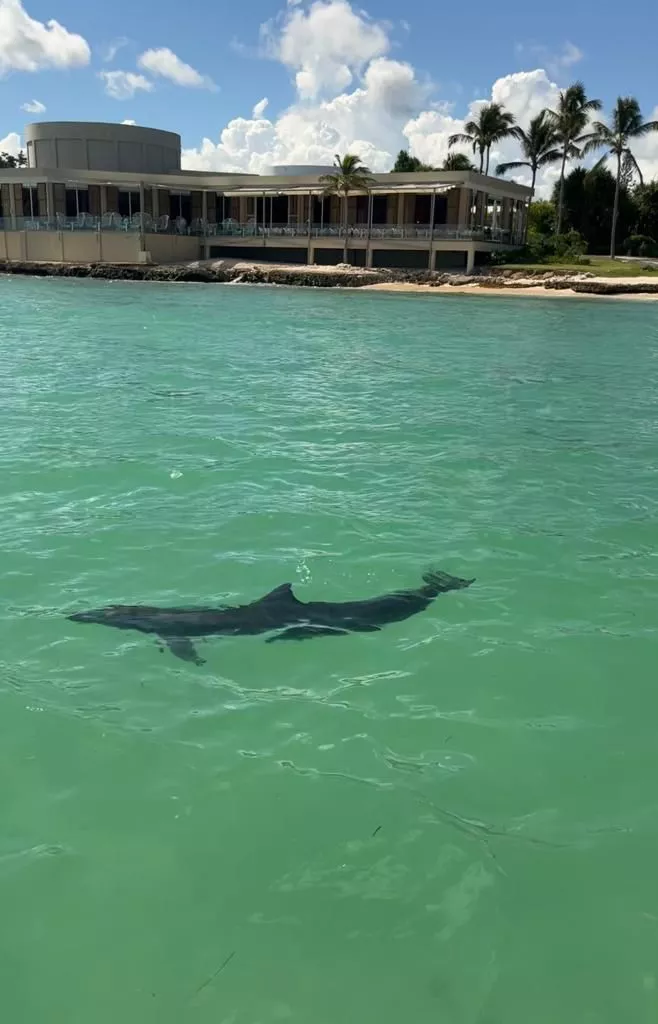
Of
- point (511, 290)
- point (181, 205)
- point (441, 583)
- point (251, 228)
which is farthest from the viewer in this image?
point (181, 205)

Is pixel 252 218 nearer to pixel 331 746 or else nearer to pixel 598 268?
pixel 598 268

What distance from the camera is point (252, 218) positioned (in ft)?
200

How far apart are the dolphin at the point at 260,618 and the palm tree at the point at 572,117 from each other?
191 feet

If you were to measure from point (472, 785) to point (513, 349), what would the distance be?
2168 centimetres

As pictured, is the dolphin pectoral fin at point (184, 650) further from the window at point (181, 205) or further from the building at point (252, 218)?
the window at point (181, 205)

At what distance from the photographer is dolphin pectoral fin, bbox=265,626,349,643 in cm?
619

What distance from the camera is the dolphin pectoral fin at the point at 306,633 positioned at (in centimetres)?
619

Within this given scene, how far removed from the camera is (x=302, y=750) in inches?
194

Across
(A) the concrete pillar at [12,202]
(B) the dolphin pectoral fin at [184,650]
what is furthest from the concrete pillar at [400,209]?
(B) the dolphin pectoral fin at [184,650]

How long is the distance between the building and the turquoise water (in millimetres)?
44804

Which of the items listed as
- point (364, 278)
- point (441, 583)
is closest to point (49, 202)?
point (364, 278)

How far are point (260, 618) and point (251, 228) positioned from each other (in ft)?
183

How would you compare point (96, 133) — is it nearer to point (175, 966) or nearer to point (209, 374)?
point (209, 374)

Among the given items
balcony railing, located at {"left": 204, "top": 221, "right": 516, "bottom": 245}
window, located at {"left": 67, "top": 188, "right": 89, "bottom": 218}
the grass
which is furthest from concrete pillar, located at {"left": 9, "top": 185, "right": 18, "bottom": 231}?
the grass
